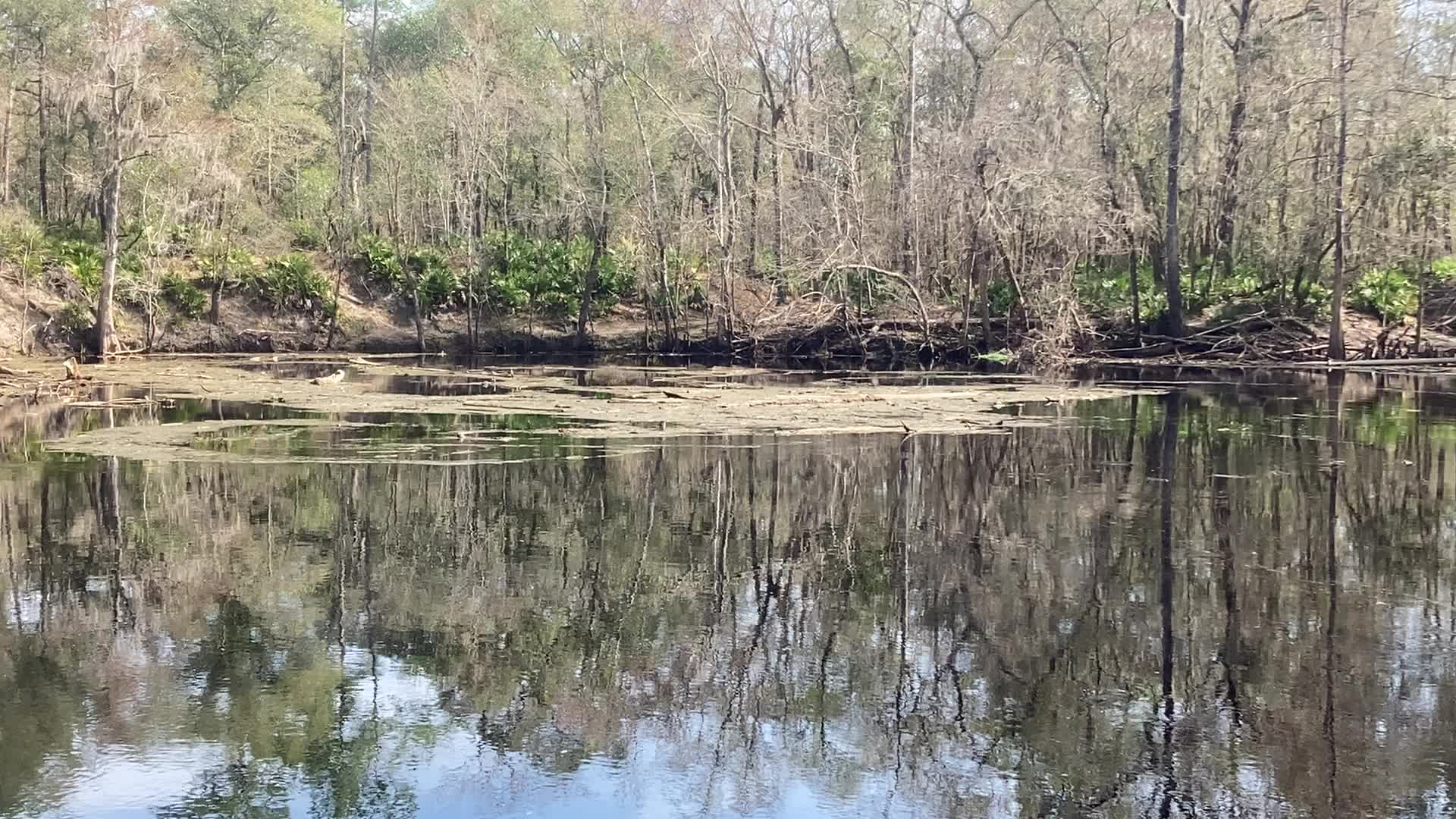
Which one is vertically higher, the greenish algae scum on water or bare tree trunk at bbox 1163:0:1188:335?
bare tree trunk at bbox 1163:0:1188:335

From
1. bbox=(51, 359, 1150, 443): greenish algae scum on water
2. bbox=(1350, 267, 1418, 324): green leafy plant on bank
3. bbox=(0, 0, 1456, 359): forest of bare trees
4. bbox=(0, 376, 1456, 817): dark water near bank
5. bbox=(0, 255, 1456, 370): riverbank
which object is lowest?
bbox=(0, 376, 1456, 817): dark water near bank

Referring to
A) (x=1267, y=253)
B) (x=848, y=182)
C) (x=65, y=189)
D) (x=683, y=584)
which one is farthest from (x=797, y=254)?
(x=683, y=584)

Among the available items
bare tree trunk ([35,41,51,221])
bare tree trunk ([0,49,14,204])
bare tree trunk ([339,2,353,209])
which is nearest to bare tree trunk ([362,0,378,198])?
bare tree trunk ([339,2,353,209])

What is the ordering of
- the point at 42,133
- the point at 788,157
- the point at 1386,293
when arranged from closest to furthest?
the point at 1386,293 < the point at 42,133 < the point at 788,157

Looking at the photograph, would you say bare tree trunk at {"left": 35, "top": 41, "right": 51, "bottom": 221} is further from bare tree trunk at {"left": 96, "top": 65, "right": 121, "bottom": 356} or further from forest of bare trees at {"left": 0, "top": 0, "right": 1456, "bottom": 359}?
bare tree trunk at {"left": 96, "top": 65, "right": 121, "bottom": 356}

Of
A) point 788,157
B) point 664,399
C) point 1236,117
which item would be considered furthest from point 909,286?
point 664,399

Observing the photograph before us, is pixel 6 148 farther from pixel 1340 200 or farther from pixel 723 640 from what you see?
pixel 723 640

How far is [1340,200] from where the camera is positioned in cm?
2998

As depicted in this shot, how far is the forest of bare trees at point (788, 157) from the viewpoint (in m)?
30.8

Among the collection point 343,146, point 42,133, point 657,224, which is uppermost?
point 343,146

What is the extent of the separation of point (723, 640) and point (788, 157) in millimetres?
31124

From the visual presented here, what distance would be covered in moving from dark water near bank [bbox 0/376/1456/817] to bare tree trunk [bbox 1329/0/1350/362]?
17.4m

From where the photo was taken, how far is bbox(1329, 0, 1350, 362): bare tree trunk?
94.6ft

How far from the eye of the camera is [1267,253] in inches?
1296
